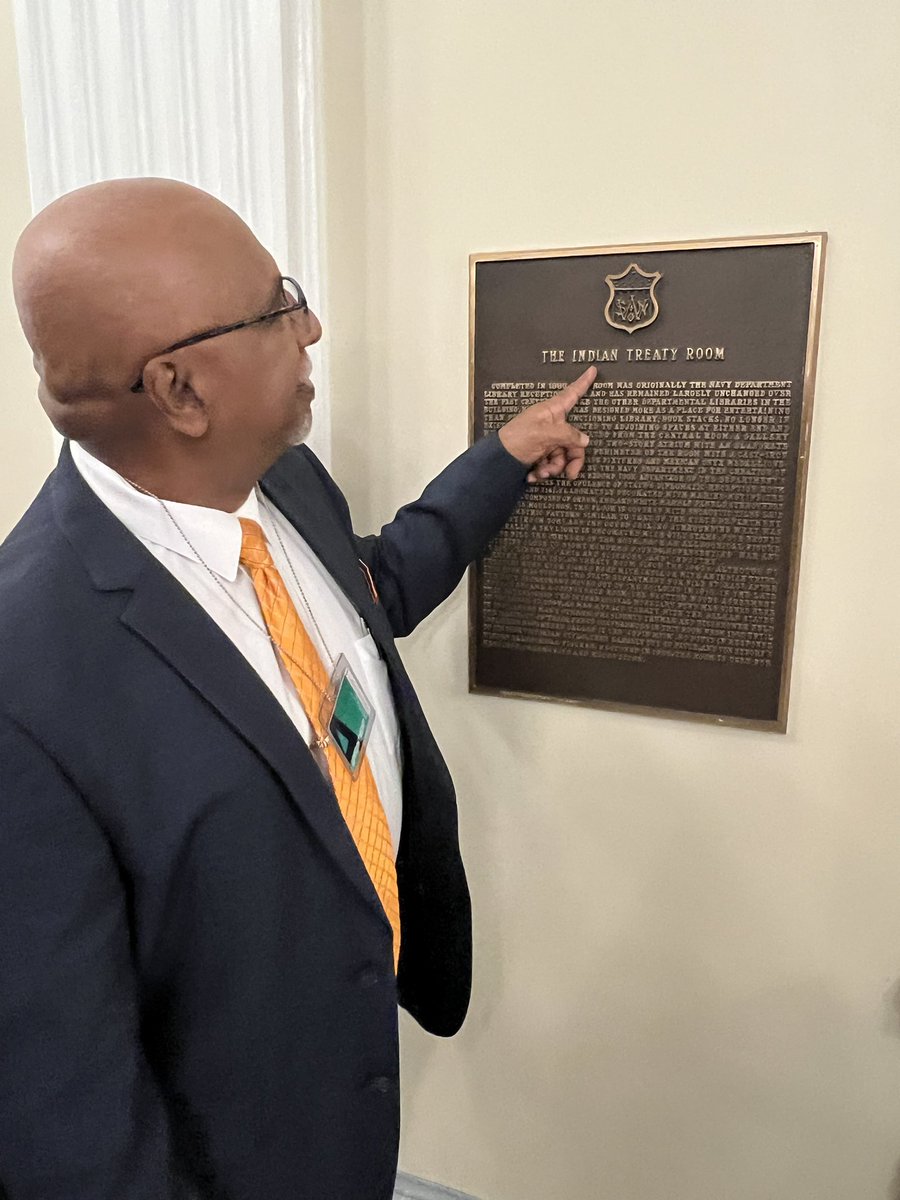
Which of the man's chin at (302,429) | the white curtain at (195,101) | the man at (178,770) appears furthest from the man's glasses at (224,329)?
the white curtain at (195,101)

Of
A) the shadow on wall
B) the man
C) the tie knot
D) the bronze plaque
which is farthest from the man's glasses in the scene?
the shadow on wall

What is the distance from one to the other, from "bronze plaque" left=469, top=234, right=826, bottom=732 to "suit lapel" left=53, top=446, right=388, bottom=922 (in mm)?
673

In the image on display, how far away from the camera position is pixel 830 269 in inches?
52.4

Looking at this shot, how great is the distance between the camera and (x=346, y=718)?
1.23m

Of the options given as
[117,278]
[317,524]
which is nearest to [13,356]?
[317,524]

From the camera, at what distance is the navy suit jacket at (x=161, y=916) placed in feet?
3.14

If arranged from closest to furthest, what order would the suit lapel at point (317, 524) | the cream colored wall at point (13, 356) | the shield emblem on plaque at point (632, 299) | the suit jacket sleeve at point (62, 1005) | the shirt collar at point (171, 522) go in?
the suit jacket sleeve at point (62, 1005)
the shirt collar at point (171, 522)
the suit lapel at point (317, 524)
the shield emblem on plaque at point (632, 299)
the cream colored wall at point (13, 356)

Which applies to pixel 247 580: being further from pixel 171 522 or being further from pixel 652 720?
pixel 652 720

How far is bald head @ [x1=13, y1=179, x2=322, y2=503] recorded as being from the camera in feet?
3.17

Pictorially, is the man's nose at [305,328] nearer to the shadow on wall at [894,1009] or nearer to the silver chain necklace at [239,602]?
the silver chain necklace at [239,602]

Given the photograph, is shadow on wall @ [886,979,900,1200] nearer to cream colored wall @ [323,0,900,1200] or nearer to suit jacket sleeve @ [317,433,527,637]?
cream colored wall @ [323,0,900,1200]

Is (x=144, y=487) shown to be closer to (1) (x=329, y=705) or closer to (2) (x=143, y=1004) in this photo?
(1) (x=329, y=705)

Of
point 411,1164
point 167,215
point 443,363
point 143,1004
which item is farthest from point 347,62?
point 411,1164

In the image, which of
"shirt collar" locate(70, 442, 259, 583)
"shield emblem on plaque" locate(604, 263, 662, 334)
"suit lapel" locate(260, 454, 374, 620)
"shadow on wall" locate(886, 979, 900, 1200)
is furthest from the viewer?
"shadow on wall" locate(886, 979, 900, 1200)
